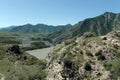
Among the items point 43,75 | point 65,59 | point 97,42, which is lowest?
point 43,75

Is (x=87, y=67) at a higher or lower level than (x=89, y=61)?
lower

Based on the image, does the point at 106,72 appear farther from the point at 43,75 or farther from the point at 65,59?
the point at 43,75

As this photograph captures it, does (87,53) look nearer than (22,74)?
No

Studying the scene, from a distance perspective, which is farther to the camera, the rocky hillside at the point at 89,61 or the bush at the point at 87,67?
the bush at the point at 87,67

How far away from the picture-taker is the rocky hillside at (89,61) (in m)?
51.2

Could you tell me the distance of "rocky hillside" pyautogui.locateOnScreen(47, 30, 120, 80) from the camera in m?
51.2

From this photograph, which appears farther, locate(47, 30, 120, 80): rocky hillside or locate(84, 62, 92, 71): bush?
locate(84, 62, 92, 71): bush

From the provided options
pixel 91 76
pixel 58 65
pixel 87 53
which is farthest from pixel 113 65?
pixel 58 65

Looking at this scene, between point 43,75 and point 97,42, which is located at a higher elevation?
point 97,42

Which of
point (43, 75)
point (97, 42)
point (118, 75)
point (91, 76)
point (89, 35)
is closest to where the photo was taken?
point (118, 75)

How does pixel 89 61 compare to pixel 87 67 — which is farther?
pixel 89 61

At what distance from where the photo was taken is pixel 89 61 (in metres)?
55.1

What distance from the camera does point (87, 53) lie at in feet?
191

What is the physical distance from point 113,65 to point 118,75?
2.94m
